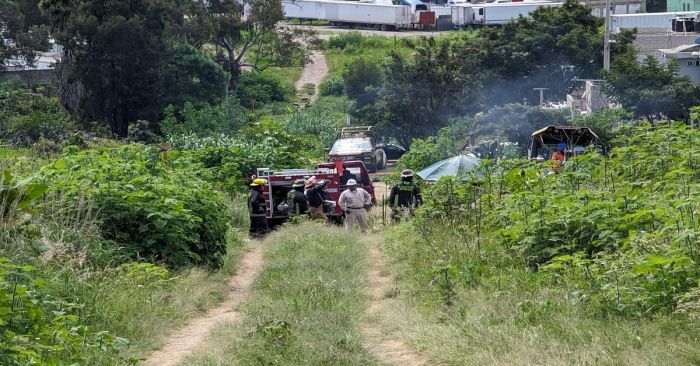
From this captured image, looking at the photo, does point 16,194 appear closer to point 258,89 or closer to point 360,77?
point 360,77

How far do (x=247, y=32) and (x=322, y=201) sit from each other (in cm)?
4080

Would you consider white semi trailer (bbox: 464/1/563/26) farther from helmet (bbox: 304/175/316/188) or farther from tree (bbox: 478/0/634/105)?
helmet (bbox: 304/175/316/188)

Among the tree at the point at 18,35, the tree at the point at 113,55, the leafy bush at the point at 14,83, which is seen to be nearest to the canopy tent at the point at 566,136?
the tree at the point at 113,55

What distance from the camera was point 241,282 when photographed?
1510 centimetres

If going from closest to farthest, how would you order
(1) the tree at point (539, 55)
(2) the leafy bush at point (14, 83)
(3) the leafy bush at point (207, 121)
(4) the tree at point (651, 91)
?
(3) the leafy bush at point (207, 121) < (4) the tree at point (651, 91) < (1) the tree at point (539, 55) < (2) the leafy bush at point (14, 83)

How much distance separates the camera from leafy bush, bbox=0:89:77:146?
3497cm

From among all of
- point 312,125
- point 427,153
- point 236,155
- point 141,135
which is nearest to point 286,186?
point 236,155

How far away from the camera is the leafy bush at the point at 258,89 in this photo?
5906 cm

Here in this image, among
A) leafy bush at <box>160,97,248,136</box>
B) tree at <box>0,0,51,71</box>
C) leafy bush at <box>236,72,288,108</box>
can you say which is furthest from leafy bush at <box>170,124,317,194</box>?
tree at <box>0,0,51,71</box>

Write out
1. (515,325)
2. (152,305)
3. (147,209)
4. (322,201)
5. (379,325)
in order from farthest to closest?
(322,201) → (147,209) → (152,305) → (379,325) → (515,325)

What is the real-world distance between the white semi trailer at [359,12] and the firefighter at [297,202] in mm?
57357

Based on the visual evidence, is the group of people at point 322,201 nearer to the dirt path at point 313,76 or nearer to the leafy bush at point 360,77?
the leafy bush at point 360,77

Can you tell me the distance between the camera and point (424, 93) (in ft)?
142

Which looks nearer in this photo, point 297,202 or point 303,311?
point 303,311
